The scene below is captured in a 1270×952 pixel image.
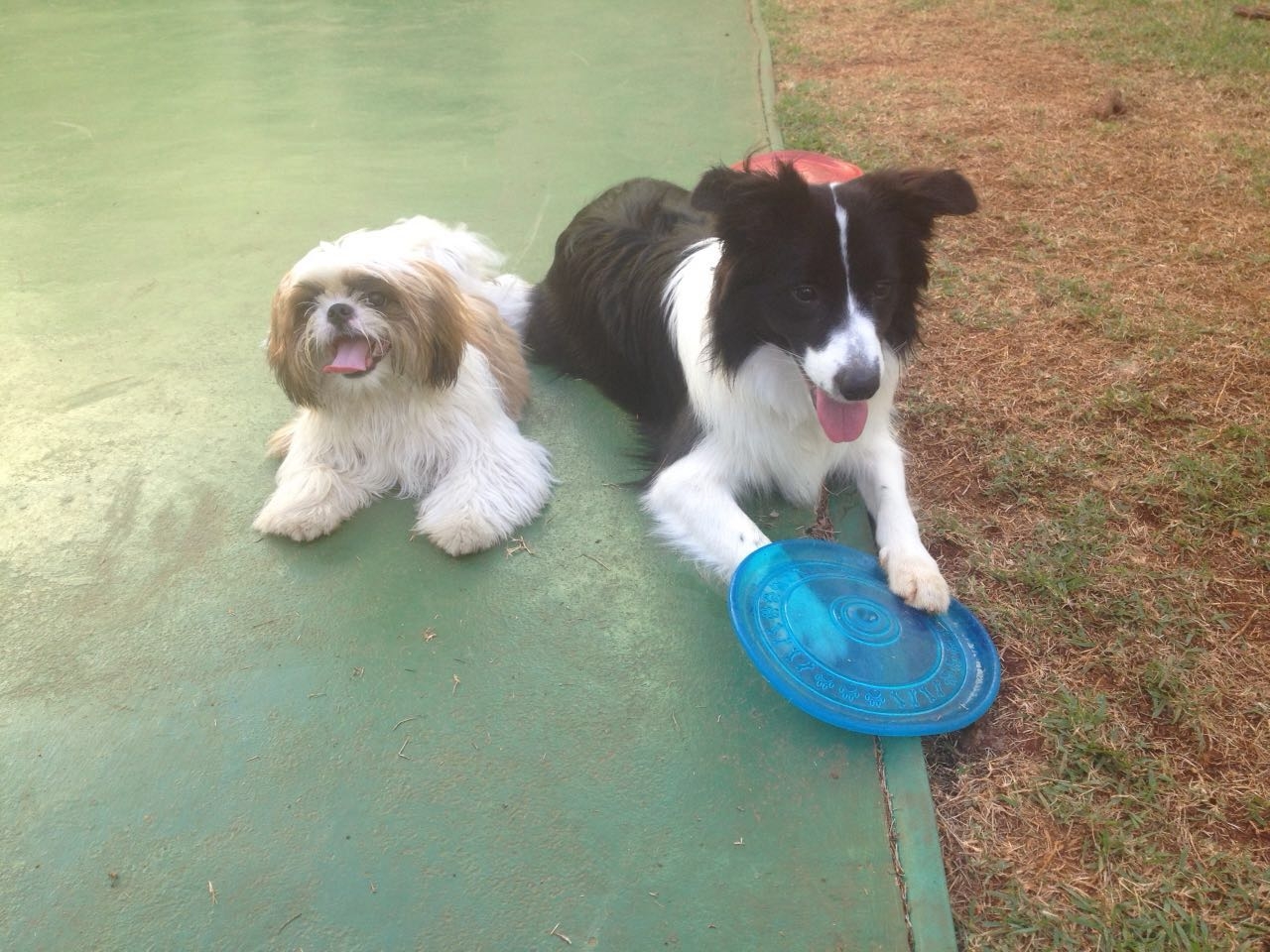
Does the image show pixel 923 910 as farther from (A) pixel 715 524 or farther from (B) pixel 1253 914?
(A) pixel 715 524

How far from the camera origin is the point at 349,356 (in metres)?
3.02

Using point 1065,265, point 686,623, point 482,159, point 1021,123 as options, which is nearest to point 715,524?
point 686,623

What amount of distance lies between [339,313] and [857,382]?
5.87ft

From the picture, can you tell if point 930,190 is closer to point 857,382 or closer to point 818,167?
point 857,382

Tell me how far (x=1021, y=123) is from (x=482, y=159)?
3917 millimetres

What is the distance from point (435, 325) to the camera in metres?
3.09

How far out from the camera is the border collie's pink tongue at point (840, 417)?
107 inches

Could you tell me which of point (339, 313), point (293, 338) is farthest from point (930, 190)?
point (293, 338)

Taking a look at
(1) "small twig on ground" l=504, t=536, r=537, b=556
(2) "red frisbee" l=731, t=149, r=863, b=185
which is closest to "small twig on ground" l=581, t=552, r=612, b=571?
(1) "small twig on ground" l=504, t=536, r=537, b=556

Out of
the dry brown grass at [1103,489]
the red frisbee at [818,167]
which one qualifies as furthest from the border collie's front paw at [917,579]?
the red frisbee at [818,167]

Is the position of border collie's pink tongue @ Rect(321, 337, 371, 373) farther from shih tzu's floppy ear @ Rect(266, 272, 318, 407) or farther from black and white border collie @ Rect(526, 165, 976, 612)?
black and white border collie @ Rect(526, 165, 976, 612)

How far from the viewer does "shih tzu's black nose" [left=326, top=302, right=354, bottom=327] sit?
116 inches

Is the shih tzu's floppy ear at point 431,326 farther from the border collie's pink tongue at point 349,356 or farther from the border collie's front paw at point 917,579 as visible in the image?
the border collie's front paw at point 917,579

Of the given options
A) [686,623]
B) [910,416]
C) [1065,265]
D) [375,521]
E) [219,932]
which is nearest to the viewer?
[219,932]
